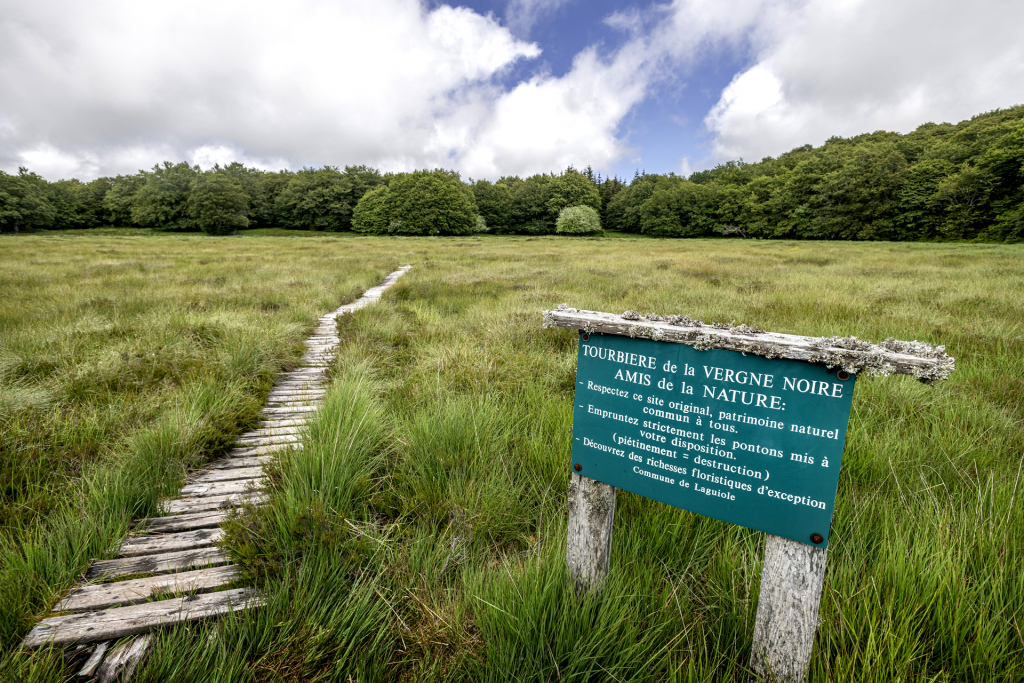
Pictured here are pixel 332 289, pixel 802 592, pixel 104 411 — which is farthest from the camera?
pixel 332 289

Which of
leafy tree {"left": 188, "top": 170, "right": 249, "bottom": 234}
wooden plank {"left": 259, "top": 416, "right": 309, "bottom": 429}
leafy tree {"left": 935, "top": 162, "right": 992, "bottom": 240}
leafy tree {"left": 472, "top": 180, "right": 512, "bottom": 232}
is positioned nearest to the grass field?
wooden plank {"left": 259, "top": 416, "right": 309, "bottom": 429}

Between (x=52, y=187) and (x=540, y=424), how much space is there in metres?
110

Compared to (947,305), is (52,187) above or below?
above

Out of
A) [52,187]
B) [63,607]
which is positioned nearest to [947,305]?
[63,607]

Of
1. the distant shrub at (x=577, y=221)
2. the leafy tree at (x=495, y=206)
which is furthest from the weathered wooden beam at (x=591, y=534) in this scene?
the leafy tree at (x=495, y=206)

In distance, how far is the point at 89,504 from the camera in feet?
7.95

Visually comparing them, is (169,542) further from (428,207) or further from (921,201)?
(921,201)

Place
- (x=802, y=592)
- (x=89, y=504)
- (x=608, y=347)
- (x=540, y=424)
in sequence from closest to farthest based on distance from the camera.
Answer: (x=802, y=592), (x=608, y=347), (x=89, y=504), (x=540, y=424)

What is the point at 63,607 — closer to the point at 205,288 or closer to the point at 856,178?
the point at 205,288

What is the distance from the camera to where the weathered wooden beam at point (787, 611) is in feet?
4.60

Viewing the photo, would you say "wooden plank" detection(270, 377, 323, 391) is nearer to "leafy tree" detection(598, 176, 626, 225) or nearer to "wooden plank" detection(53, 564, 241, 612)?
"wooden plank" detection(53, 564, 241, 612)

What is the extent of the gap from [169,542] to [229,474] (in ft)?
2.76

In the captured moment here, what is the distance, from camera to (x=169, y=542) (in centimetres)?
Answer: 242

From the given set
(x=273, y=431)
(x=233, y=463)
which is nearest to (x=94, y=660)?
(x=233, y=463)
